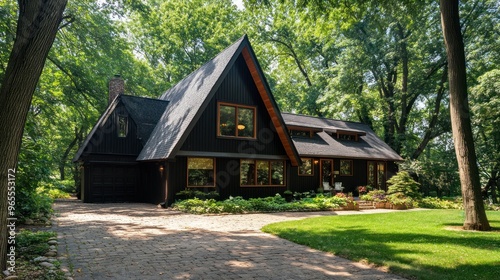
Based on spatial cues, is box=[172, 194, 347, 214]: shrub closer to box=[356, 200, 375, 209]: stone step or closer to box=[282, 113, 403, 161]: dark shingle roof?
box=[356, 200, 375, 209]: stone step

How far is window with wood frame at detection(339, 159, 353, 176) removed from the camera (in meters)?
23.0

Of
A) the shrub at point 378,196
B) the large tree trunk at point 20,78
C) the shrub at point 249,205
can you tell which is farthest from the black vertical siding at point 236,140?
the large tree trunk at point 20,78

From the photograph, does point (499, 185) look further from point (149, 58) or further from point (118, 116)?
point (149, 58)

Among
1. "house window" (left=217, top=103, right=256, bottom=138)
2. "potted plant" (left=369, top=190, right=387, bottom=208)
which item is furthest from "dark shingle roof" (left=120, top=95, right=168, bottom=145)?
"potted plant" (left=369, top=190, right=387, bottom=208)

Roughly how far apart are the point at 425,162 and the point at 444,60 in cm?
794

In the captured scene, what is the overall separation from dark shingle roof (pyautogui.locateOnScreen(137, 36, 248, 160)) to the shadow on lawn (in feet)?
24.2

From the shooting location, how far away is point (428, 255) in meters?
6.20

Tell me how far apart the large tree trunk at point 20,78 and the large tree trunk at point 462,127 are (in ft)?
31.8

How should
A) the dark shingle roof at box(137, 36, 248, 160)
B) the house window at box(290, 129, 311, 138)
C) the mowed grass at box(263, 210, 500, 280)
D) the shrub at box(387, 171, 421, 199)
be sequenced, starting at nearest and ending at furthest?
the mowed grass at box(263, 210, 500, 280) < the dark shingle roof at box(137, 36, 248, 160) < the shrub at box(387, 171, 421, 199) < the house window at box(290, 129, 311, 138)

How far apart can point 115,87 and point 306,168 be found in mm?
12877

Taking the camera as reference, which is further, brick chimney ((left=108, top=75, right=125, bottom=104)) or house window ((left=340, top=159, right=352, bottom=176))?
house window ((left=340, top=159, right=352, bottom=176))

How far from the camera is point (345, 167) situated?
76.3ft

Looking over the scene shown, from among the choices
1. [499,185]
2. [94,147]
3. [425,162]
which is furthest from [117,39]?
[499,185]

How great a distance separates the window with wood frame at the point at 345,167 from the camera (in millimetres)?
23047
